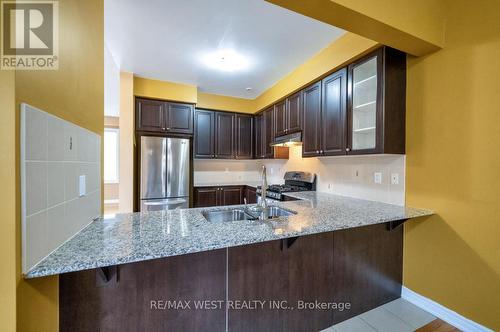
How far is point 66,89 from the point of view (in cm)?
105

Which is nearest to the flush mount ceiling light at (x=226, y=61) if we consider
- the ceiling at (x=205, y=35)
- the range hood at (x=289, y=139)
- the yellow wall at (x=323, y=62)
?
the ceiling at (x=205, y=35)

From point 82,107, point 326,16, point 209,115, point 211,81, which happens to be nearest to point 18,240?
point 82,107

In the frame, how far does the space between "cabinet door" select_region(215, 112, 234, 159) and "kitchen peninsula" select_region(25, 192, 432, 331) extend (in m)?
2.54

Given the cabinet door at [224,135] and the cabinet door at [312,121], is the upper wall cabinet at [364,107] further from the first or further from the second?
the cabinet door at [224,135]

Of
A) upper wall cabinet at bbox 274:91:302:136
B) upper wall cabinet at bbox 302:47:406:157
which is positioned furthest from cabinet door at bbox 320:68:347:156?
upper wall cabinet at bbox 274:91:302:136

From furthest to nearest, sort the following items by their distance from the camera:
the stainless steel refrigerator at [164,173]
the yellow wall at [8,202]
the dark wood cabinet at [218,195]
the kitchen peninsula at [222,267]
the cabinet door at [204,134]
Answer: the cabinet door at [204,134] < the dark wood cabinet at [218,195] < the stainless steel refrigerator at [164,173] < the kitchen peninsula at [222,267] < the yellow wall at [8,202]

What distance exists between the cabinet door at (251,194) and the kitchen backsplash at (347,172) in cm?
62

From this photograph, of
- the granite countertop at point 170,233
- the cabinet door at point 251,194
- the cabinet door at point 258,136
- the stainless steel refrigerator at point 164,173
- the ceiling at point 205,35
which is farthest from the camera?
the cabinet door at point 258,136

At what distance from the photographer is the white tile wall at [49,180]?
753 mm

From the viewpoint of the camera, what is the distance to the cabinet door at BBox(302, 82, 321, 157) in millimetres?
2713

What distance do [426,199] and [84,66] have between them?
2.82m

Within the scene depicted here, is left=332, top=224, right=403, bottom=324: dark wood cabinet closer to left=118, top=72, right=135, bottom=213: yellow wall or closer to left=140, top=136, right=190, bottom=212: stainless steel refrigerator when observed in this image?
left=140, top=136, right=190, bottom=212: stainless steel refrigerator

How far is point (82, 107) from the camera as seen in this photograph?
1.24m

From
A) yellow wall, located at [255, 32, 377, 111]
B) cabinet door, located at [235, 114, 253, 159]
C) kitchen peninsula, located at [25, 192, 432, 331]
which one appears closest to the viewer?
kitchen peninsula, located at [25, 192, 432, 331]
